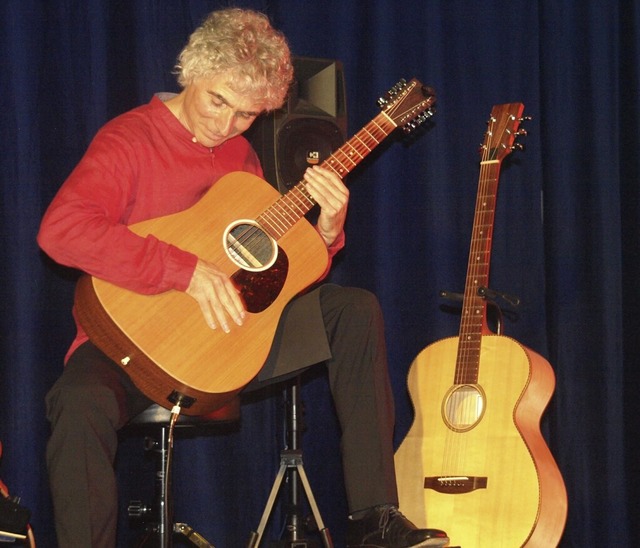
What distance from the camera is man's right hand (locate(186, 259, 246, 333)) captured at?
2104mm

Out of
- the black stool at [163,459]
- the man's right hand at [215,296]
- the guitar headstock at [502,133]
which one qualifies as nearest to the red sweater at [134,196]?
the man's right hand at [215,296]

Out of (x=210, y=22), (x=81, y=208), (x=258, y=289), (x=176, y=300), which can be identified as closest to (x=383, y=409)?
(x=258, y=289)

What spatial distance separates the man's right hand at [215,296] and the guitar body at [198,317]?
0.02 m

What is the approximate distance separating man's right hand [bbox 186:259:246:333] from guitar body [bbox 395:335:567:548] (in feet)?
2.81

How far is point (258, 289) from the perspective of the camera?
7.22 ft

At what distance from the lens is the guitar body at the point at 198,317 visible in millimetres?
2051

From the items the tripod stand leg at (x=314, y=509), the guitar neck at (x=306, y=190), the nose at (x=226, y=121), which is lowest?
the tripod stand leg at (x=314, y=509)

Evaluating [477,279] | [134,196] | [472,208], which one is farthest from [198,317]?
[472,208]

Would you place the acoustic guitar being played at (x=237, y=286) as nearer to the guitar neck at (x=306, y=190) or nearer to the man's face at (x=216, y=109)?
the guitar neck at (x=306, y=190)

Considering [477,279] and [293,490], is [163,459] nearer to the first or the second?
[293,490]

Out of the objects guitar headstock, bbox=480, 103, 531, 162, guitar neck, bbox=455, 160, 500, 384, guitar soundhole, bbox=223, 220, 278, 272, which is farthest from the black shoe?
guitar headstock, bbox=480, 103, 531, 162

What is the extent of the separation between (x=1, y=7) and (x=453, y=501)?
1998 millimetres

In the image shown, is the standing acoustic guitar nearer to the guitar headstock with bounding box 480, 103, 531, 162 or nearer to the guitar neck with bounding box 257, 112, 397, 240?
the guitar headstock with bounding box 480, 103, 531, 162

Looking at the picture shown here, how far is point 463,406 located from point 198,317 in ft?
3.25
